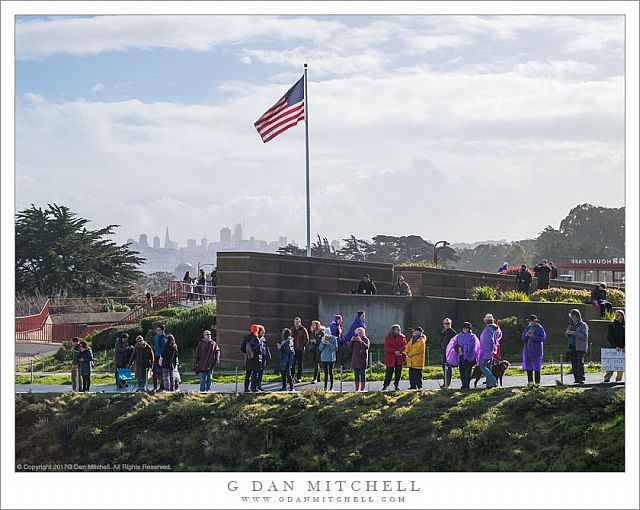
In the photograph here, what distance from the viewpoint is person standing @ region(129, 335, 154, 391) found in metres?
24.3

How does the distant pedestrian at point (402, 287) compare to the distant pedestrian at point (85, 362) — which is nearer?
the distant pedestrian at point (85, 362)

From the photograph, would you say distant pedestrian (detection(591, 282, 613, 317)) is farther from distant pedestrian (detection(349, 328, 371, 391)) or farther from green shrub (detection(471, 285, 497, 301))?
distant pedestrian (detection(349, 328, 371, 391))

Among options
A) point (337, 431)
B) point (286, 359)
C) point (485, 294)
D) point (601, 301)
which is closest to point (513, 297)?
point (485, 294)

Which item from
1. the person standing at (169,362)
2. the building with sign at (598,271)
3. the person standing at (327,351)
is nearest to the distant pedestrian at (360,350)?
the person standing at (327,351)

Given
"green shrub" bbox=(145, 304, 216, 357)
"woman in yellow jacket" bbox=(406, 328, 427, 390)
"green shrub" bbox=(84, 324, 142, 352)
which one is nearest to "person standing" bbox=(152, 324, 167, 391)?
"woman in yellow jacket" bbox=(406, 328, 427, 390)

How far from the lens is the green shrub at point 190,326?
107 ft

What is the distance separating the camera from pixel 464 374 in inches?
912

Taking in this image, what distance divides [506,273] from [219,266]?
46.5ft

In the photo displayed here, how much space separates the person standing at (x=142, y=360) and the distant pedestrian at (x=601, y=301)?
12378 millimetres

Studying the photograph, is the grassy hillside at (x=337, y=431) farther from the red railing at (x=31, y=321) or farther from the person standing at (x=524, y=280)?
the red railing at (x=31, y=321)

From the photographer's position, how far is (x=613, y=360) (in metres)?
22.4

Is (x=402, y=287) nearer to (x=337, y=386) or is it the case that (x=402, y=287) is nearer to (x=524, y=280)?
(x=524, y=280)

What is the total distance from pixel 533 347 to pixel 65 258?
2799 cm

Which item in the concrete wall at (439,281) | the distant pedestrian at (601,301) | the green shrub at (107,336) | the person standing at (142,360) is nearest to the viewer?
the person standing at (142,360)
